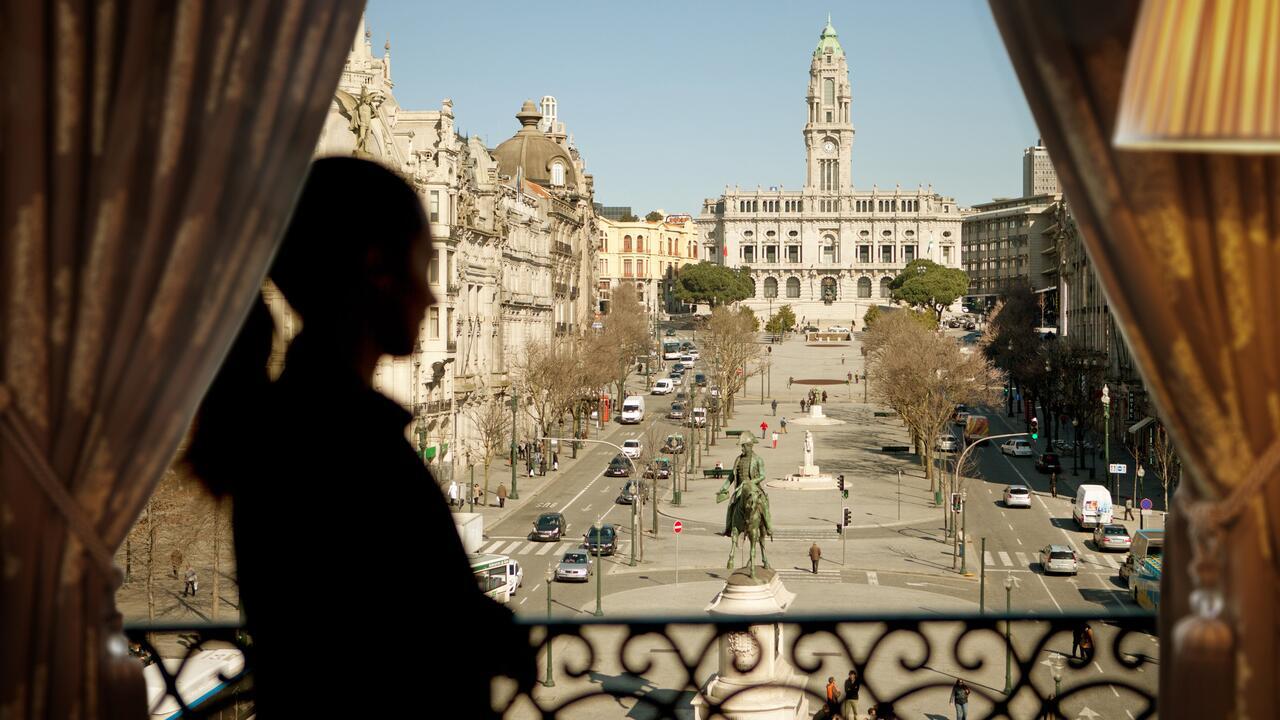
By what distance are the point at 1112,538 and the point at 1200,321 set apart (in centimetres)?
3841

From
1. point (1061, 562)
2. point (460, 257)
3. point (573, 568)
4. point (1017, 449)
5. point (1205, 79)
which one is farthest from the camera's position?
point (1017, 449)

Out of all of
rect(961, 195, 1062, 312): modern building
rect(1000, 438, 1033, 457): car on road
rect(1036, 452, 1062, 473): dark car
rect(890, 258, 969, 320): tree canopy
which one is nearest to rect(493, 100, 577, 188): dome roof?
rect(1000, 438, 1033, 457): car on road

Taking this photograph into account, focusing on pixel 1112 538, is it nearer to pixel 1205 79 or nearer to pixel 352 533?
pixel 352 533

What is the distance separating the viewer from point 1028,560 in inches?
1529

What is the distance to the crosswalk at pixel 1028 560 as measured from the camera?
37.8 metres

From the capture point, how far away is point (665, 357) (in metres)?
119

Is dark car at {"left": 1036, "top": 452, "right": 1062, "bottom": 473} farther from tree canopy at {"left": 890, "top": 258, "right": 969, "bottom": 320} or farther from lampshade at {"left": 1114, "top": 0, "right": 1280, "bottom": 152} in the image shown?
tree canopy at {"left": 890, "top": 258, "right": 969, "bottom": 320}

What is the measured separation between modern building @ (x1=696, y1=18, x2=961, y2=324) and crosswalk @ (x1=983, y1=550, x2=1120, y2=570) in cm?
14317

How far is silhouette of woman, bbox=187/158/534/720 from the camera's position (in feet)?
15.0

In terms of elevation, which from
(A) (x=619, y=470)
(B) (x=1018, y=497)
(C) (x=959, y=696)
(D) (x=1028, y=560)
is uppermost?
(C) (x=959, y=696)

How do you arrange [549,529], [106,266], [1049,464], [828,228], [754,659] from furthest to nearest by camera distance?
1. [828,228]
2. [1049,464]
3. [549,529]
4. [754,659]
5. [106,266]

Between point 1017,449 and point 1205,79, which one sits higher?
point 1205,79

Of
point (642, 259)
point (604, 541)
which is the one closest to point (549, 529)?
point (604, 541)

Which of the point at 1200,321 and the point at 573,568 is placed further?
the point at 573,568
